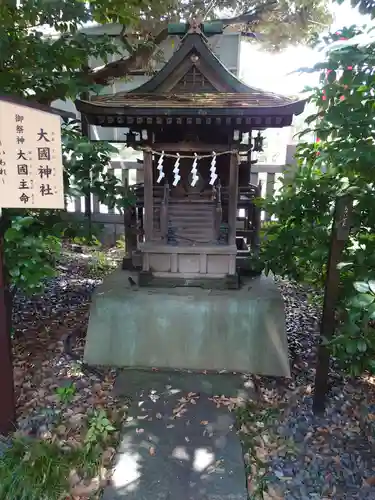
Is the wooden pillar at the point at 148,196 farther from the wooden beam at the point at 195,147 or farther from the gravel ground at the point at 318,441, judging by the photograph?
the gravel ground at the point at 318,441

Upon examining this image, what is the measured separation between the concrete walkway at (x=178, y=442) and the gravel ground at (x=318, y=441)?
1.03 ft

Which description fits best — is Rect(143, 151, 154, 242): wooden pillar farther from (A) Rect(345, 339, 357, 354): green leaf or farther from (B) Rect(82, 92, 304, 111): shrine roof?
(A) Rect(345, 339, 357, 354): green leaf

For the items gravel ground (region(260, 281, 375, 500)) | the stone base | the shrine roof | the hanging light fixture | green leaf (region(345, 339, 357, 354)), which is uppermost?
the shrine roof

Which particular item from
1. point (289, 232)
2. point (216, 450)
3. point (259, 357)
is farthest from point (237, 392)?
point (289, 232)

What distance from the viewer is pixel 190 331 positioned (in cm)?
447

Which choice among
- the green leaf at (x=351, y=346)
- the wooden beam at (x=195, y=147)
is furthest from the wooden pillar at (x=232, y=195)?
the green leaf at (x=351, y=346)

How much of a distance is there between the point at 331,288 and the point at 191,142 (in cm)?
206

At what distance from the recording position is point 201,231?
4711 millimetres

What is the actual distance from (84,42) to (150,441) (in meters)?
3.37

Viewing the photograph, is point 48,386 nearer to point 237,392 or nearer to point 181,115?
point 237,392

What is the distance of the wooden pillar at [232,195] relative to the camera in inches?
171

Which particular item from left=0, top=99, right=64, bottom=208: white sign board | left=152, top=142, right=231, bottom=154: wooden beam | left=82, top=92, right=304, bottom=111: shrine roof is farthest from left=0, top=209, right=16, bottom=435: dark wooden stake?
left=152, top=142, right=231, bottom=154: wooden beam

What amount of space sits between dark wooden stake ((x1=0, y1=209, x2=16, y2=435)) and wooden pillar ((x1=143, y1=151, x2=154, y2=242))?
1742 mm

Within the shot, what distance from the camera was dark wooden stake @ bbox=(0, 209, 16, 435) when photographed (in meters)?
3.06
